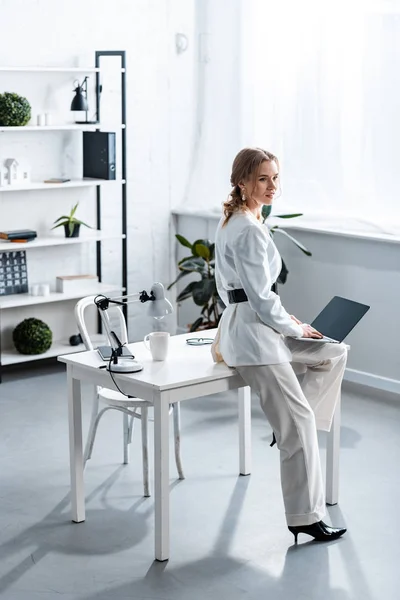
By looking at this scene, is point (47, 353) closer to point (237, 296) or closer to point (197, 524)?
point (197, 524)

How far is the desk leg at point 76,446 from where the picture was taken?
12.6 feet

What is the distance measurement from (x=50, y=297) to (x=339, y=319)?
9.07 feet

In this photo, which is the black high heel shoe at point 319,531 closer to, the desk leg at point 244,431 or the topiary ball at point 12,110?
the desk leg at point 244,431

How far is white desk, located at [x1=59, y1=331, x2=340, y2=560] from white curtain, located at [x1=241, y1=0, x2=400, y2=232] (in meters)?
2.19

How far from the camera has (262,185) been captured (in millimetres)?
3643

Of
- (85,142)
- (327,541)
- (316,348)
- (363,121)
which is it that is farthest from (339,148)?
(327,541)

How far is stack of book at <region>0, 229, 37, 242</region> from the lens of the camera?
Result: 604cm

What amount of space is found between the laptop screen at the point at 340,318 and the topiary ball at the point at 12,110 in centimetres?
271

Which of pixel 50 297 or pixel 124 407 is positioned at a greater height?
pixel 50 297

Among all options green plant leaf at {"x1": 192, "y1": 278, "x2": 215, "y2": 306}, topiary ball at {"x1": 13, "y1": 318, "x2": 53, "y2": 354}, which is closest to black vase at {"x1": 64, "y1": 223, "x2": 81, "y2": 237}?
topiary ball at {"x1": 13, "y1": 318, "x2": 53, "y2": 354}

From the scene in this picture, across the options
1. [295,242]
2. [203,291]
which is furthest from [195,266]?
[295,242]

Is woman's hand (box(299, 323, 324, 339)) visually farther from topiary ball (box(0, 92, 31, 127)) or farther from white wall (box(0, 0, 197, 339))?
white wall (box(0, 0, 197, 339))

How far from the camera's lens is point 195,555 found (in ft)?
11.8

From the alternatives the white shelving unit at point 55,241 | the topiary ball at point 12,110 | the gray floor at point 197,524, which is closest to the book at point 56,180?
the white shelving unit at point 55,241
